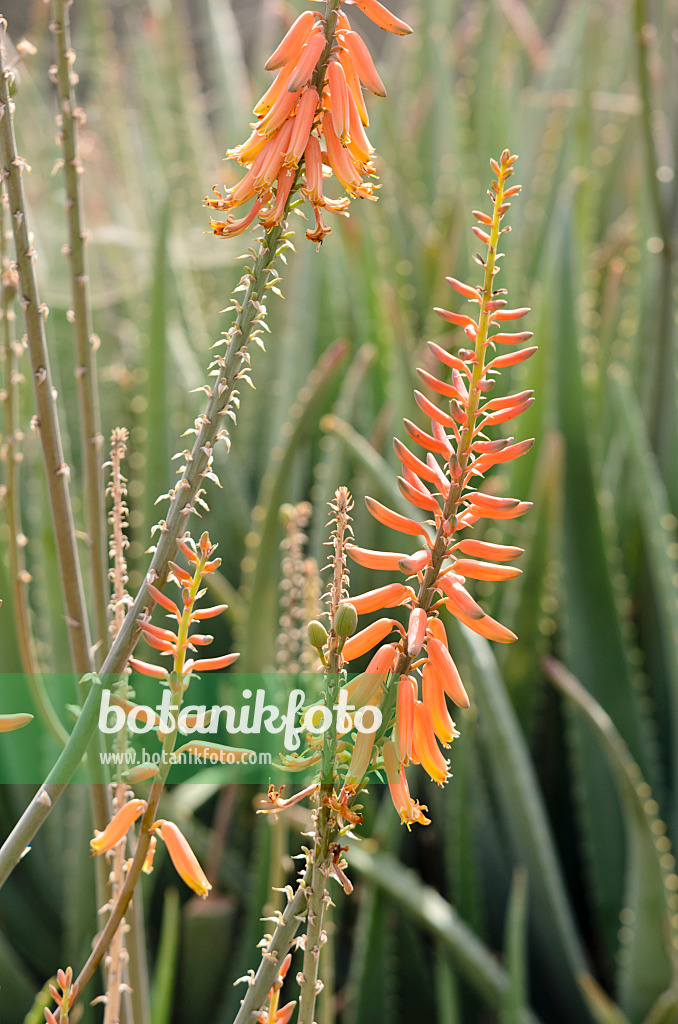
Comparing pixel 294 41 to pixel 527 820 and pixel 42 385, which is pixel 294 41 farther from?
pixel 527 820

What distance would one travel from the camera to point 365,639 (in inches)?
5.5

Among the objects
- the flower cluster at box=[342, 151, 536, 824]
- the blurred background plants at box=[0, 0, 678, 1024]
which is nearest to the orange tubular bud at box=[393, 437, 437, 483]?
the flower cluster at box=[342, 151, 536, 824]

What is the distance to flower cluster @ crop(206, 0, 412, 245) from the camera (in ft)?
0.44

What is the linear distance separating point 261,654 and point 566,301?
26 centimetres

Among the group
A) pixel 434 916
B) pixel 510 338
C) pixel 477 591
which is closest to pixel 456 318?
pixel 510 338

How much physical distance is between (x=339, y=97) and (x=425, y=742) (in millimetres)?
102

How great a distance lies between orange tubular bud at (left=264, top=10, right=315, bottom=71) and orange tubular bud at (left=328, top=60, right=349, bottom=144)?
0.03ft

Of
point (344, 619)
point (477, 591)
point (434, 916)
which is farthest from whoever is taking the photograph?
point (477, 591)

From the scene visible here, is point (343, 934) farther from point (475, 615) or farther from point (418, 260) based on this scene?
point (418, 260)

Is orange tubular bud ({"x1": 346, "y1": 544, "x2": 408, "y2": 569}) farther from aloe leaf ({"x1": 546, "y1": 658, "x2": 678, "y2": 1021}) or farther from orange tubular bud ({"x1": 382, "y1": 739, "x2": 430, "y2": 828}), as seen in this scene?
aloe leaf ({"x1": 546, "y1": 658, "x2": 678, "y2": 1021})

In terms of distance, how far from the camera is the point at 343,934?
489mm

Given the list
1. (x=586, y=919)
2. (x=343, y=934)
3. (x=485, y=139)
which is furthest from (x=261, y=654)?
(x=485, y=139)

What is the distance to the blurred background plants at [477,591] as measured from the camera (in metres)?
0.39

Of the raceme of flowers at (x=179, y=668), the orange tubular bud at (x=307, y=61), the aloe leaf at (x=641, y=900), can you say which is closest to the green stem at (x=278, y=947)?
the raceme of flowers at (x=179, y=668)
